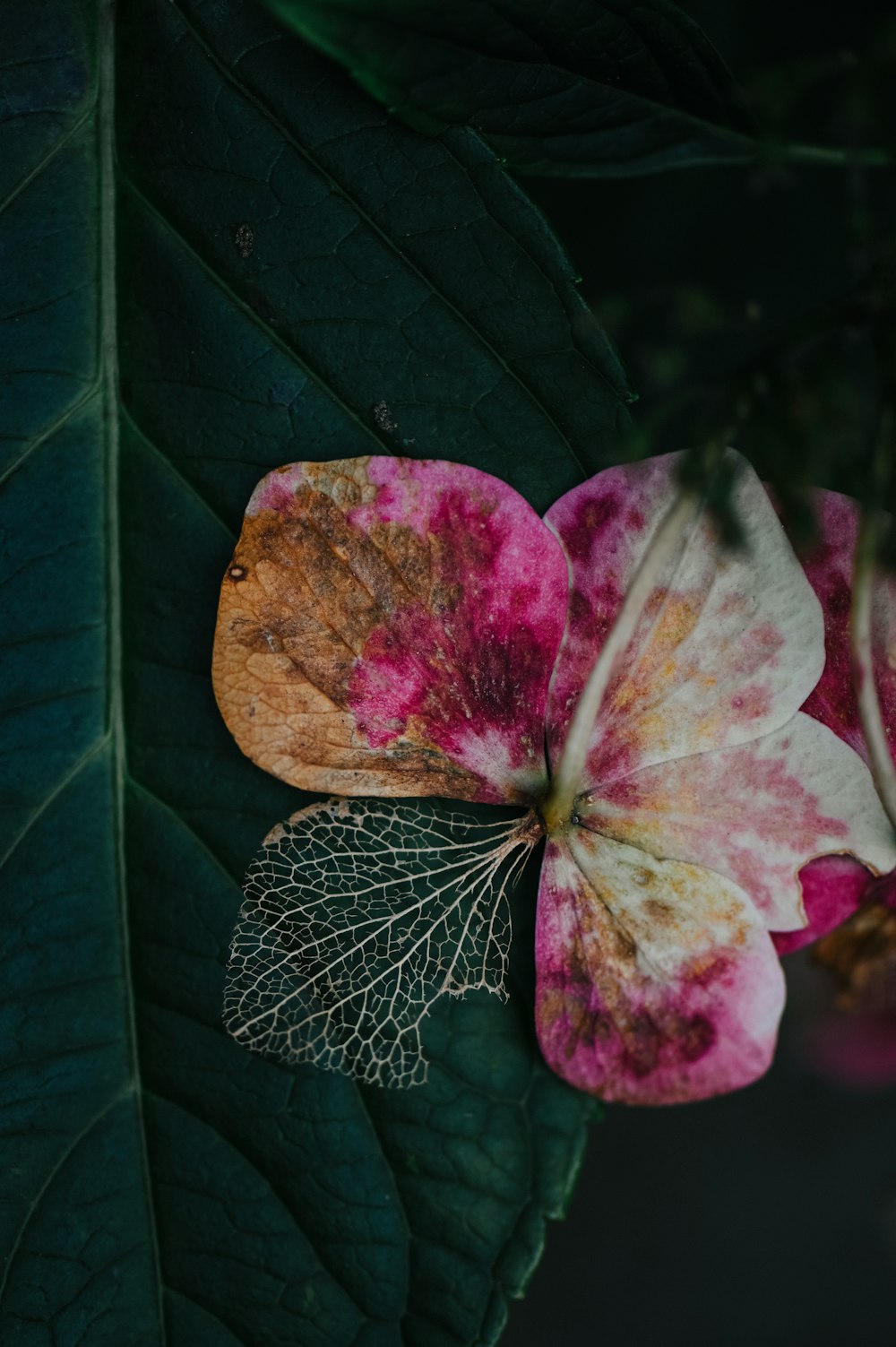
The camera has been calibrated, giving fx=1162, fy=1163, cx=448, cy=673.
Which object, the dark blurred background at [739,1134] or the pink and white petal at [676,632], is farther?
the dark blurred background at [739,1134]

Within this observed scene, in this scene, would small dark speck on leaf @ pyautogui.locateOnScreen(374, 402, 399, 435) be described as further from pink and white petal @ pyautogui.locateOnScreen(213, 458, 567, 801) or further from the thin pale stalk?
the thin pale stalk

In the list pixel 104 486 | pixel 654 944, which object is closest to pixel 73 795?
pixel 104 486

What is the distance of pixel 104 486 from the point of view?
43 cm

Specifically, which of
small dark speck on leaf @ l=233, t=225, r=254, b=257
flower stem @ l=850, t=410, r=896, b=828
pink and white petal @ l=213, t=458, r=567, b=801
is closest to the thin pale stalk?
flower stem @ l=850, t=410, r=896, b=828

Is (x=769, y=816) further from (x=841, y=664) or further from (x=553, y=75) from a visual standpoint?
(x=553, y=75)

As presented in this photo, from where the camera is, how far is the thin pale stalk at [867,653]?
13.0 inches

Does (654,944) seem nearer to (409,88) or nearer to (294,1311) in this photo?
(294,1311)

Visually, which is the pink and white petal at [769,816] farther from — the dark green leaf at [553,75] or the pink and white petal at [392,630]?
the dark green leaf at [553,75]

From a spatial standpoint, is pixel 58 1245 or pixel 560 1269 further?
pixel 560 1269

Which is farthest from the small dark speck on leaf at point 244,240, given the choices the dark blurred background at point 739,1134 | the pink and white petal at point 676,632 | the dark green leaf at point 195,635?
the dark blurred background at point 739,1134

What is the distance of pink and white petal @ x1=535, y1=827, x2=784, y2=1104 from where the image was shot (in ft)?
1.34

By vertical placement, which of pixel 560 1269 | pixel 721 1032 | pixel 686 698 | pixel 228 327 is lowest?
pixel 560 1269

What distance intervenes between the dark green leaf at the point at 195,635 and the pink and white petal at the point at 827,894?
10cm

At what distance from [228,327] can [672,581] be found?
18cm
